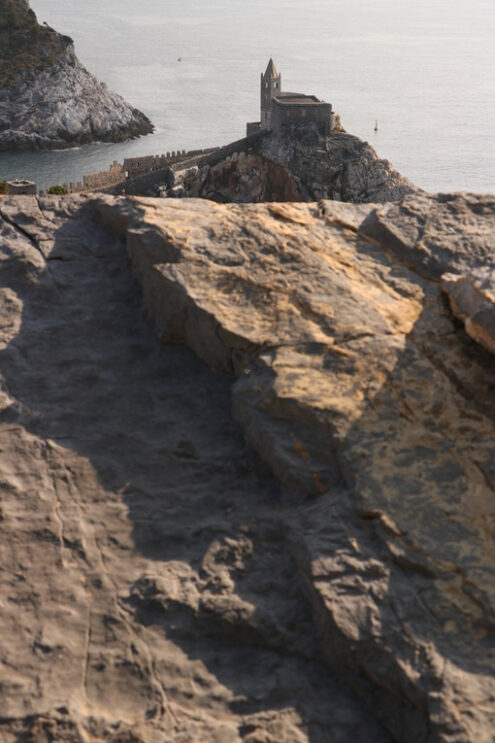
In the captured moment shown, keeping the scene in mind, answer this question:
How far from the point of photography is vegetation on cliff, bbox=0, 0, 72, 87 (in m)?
101

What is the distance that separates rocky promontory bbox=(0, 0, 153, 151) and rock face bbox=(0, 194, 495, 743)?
92545 millimetres

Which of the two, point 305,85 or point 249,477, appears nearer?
point 249,477

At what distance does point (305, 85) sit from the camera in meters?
126

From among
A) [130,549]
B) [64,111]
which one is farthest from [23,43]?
[130,549]

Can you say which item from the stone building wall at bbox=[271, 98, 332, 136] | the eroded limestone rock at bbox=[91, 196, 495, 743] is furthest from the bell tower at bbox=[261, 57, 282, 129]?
the eroded limestone rock at bbox=[91, 196, 495, 743]

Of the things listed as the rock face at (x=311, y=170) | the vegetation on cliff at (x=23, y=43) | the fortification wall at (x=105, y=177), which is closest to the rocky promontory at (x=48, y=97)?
the vegetation on cliff at (x=23, y=43)

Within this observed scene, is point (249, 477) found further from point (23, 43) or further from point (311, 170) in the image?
point (23, 43)

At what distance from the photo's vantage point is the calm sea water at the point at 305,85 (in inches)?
3369

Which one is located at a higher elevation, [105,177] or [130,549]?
[105,177]

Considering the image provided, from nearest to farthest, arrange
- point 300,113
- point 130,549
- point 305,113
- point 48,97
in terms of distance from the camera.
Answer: point 130,549
point 300,113
point 305,113
point 48,97

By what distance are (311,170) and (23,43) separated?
57.8 m

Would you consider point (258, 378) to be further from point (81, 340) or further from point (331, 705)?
point (331, 705)

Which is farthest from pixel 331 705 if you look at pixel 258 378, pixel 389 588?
pixel 258 378

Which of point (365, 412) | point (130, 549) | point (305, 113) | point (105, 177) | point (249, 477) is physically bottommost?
point (130, 549)
